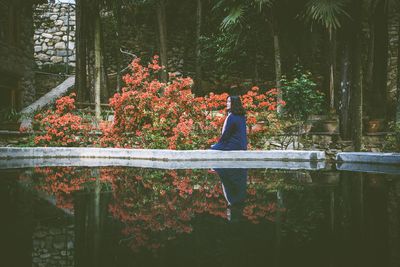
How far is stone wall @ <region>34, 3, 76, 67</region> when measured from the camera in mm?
21656

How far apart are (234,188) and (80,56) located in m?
11.9

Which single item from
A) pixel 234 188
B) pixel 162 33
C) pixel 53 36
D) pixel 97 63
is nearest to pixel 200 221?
pixel 234 188

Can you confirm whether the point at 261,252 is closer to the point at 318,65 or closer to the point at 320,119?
the point at 320,119

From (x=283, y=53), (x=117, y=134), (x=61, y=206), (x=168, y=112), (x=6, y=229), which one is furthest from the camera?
(x=283, y=53)

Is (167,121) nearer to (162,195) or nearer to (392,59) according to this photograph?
(162,195)

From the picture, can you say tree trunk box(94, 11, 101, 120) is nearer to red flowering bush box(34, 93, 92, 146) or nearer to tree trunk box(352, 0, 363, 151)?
red flowering bush box(34, 93, 92, 146)

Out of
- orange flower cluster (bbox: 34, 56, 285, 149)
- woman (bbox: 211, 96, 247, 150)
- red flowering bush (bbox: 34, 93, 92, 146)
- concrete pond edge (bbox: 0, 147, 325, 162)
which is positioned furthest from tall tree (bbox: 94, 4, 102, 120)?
woman (bbox: 211, 96, 247, 150)

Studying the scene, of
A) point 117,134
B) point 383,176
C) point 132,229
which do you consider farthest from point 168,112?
point 132,229

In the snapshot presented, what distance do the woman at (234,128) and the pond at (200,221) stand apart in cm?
211

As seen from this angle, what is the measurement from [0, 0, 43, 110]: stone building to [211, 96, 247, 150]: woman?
35.3 ft

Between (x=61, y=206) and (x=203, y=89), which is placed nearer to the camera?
(x=61, y=206)

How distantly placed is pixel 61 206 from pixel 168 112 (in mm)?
5655

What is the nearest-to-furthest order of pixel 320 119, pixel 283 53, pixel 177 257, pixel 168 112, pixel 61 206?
pixel 177 257 < pixel 61 206 < pixel 168 112 < pixel 320 119 < pixel 283 53

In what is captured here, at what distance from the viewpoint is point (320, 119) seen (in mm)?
12203
